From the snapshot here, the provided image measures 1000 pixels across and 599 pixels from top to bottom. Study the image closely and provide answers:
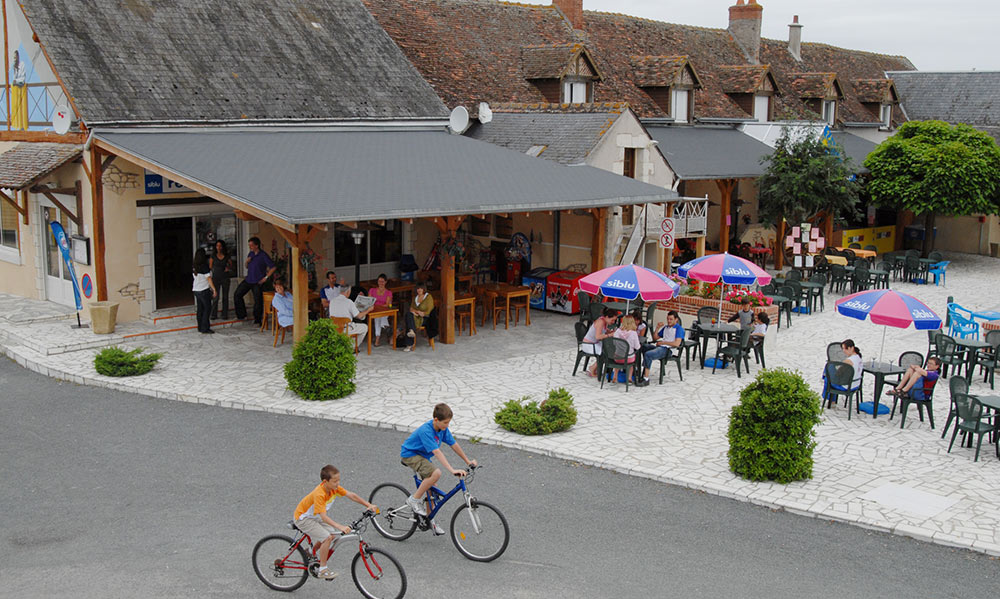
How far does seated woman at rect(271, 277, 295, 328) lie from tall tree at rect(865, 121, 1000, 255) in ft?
61.0

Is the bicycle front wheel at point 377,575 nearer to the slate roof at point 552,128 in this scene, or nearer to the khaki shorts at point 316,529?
the khaki shorts at point 316,529

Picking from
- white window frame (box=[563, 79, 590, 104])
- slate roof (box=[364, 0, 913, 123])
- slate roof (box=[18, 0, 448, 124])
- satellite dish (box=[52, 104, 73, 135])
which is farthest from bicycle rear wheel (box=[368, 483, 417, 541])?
white window frame (box=[563, 79, 590, 104])

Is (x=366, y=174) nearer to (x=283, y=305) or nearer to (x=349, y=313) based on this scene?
(x=349, y=313)

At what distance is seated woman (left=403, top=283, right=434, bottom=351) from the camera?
602 inches

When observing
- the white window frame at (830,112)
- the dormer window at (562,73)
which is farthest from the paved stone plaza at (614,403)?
the white window frame at (830,112)

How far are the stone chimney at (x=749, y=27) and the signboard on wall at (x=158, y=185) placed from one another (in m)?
21.7

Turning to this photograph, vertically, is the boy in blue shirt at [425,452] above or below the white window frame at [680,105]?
below

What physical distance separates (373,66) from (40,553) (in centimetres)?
1460

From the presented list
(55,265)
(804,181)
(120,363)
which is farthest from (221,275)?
(804,181)

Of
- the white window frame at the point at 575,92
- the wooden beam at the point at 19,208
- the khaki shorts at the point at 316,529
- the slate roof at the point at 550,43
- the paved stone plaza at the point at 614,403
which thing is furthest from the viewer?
the white window frame at the point at 575,92

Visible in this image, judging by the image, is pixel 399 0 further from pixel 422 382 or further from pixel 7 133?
pixel 422 382

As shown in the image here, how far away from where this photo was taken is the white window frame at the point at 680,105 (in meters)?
25.5

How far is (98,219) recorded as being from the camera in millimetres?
15602

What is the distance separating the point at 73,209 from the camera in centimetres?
1658
